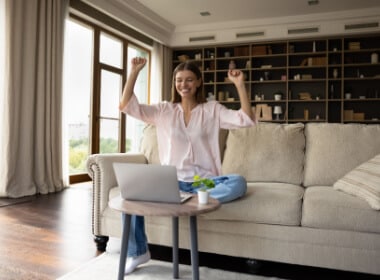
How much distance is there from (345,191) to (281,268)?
0.50 m

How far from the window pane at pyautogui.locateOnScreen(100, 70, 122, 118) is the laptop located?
425 cm

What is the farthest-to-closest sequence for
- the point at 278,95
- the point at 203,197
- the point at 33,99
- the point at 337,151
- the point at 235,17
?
the point at 278,95
the point at 235,17
the point at 33,99
the point at 337,151
the point at 203,197

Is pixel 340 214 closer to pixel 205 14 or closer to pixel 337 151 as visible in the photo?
pixel 337 151

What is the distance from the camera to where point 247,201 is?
5.41ft

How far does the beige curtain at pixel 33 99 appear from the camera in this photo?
3.56 meters

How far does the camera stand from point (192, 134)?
1728 millimetres

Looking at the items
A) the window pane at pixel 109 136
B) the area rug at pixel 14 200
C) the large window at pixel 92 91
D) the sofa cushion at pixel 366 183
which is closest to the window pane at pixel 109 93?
the large window at pixel 92 91

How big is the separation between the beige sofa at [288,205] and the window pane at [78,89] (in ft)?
9.10

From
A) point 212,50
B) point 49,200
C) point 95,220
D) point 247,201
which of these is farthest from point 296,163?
point 212,50

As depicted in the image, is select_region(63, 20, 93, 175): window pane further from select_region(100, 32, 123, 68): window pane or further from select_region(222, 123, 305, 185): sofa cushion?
select_region(222, 123, 305, 185): sofa cushion

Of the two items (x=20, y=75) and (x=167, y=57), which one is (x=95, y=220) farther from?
(x=167, y=57)

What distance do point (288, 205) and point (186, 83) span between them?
0.76 metres

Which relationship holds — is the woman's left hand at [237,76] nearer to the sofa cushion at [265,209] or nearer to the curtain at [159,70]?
the sofa cushion at [265,209]

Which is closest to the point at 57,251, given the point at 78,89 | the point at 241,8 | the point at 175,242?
the point at 175,242
